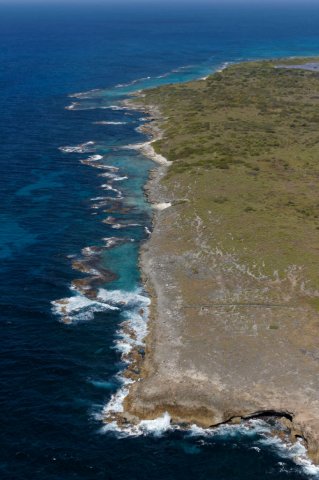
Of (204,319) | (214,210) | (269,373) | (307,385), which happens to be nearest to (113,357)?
(204,319)

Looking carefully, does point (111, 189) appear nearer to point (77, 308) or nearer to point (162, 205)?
point (162, 205)

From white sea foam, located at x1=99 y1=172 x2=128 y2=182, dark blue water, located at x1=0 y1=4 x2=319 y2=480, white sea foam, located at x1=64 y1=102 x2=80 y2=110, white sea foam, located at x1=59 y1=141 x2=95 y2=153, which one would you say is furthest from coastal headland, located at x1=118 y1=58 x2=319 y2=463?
white sea foam, located at x1=64 y1=102 x2=80 y2=110

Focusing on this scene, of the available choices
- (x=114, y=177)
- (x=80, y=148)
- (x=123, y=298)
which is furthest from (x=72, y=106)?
(x=123, y=298)

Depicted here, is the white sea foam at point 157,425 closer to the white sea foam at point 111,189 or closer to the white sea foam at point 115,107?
the white sea foam at point 111,189

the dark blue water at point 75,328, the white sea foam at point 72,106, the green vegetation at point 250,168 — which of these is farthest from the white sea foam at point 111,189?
the white sea foam at point 72,106

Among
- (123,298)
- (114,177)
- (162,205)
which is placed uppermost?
(114,177)

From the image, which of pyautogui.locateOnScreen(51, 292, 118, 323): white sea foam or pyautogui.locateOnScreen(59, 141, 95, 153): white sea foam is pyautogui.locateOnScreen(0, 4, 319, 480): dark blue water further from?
pyautogui.locateOnScreen(59, 141, 95, 153): white sea foam
